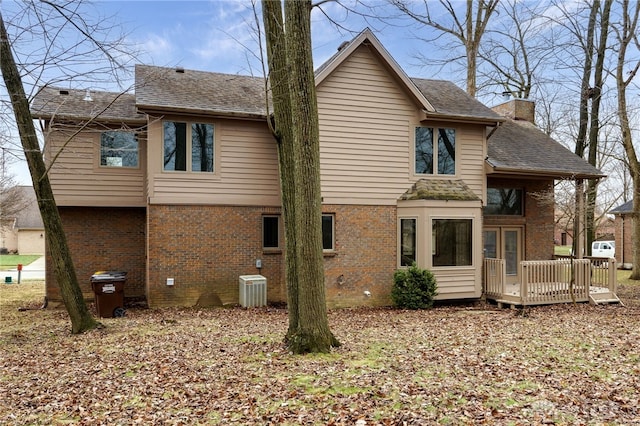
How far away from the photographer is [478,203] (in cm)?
1294

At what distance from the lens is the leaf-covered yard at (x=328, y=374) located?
4.90 m

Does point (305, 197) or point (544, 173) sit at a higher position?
point (544, 173)

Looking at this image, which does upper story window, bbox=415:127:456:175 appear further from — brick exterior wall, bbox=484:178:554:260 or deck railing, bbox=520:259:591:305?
deck railing, bbox=520:259:591:305

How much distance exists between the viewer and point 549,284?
12.8 meters

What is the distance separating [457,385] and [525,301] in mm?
7688

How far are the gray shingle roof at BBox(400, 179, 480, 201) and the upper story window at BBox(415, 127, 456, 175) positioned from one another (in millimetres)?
349

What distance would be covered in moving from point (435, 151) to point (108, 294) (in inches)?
374

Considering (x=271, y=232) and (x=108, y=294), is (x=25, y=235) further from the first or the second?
(x=271, y=232)

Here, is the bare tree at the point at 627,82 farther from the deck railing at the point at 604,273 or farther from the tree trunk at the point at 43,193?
the tree trunk at the point at 43,193

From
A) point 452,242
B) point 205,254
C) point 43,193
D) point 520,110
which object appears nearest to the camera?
point 43,193

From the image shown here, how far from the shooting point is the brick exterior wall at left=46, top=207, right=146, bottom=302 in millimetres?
13125

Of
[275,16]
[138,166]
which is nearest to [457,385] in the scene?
[275,16]

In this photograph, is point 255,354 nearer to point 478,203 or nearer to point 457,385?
point 457,385

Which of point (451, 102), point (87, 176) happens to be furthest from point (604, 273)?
point (87, 176)
